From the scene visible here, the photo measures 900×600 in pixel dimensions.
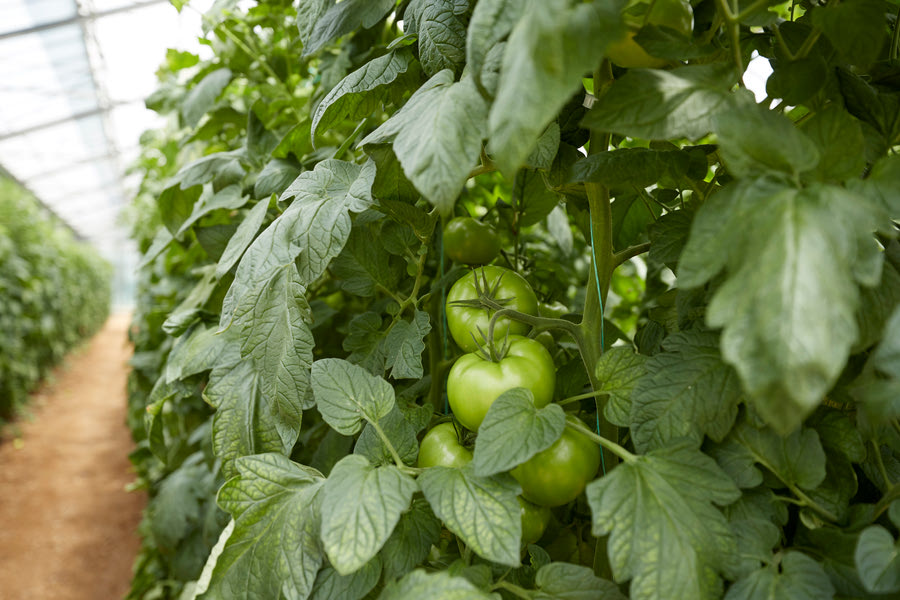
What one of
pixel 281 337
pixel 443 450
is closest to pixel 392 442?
pixel 443 450

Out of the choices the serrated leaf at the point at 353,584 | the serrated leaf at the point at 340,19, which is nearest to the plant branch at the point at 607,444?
the serrated leaf at the point at 353,584

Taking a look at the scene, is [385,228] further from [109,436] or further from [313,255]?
[109,436]

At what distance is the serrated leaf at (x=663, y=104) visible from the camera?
0.41 metres

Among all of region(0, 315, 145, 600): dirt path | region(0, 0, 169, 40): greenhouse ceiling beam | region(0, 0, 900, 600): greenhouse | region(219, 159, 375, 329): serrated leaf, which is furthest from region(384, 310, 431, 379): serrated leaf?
region(0, 0, 169, 40): greenhouse ceiling beam

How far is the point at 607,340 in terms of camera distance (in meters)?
0.75

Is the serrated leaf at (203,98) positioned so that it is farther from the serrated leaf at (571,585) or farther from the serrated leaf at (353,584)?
the serrated leaf at (571,585)

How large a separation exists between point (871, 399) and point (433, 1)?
47 cm

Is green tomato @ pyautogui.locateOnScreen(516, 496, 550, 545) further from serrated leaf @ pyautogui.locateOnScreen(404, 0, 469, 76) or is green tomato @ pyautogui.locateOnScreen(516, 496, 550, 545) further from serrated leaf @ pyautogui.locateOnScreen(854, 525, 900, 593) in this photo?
serrated leaf @ pyautogui.locateOnScreen(404, 0, 469, 76)

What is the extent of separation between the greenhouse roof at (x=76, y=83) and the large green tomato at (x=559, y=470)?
401cm

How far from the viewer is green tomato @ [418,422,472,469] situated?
554 millimetres

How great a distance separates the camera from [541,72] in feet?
1.06

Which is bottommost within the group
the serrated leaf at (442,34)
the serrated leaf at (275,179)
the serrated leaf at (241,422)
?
the serrated leaf at (241,422)

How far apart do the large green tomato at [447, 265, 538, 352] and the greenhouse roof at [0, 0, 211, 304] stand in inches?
150

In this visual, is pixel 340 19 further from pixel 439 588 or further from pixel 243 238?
pixel 439 588
